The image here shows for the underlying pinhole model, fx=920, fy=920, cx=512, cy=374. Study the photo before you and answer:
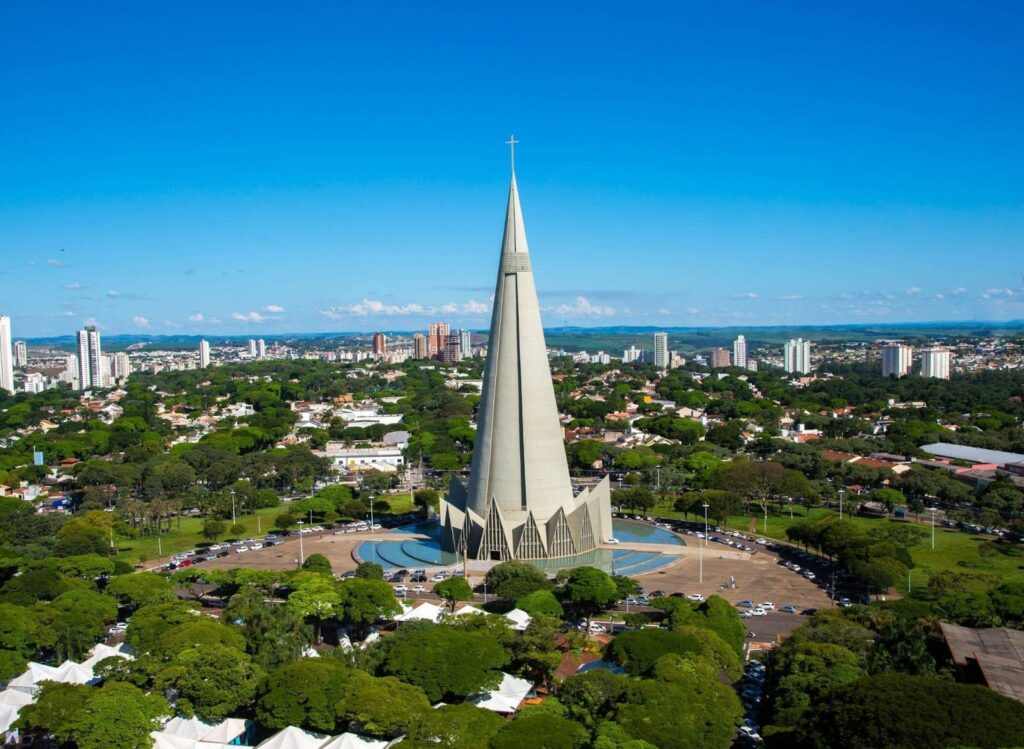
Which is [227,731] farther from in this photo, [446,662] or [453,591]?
[453,591]

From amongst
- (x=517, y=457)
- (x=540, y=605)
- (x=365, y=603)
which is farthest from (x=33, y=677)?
(x=517, y=457)

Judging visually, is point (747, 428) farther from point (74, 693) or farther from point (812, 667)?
point (74, 693)

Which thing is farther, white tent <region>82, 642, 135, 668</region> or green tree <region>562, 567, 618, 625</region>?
green tree <region>562, 567, 618, 625</region>

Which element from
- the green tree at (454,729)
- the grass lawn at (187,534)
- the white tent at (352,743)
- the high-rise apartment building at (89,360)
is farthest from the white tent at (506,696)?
the high-rise apartment building at (89,360)

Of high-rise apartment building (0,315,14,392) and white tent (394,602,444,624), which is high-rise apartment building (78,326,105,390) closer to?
high-rise apartment building (0,315,14,392)

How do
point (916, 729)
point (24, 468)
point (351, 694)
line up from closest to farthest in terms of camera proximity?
point (916, 729), point (351, 694), point (24, 468)

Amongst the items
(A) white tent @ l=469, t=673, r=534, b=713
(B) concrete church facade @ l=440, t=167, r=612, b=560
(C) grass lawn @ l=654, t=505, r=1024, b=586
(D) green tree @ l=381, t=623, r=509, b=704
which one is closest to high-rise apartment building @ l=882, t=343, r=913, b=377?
(C) grass lawn @ l=654, t=505, r=1024, b=586

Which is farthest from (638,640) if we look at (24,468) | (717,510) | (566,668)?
(24,468)

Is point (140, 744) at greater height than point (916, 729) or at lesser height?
lesser

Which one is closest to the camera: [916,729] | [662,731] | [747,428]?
[916,729]
